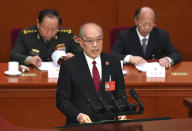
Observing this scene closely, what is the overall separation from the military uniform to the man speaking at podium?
1.62 m

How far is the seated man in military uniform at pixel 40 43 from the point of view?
14.3 ft

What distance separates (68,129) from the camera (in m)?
2.29

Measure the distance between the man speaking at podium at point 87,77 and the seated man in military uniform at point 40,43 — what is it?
1368mm

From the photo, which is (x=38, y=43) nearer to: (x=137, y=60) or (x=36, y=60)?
(x=36, y=60)

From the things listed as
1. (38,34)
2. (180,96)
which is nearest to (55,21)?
(38,34)

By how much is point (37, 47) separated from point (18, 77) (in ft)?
1.88

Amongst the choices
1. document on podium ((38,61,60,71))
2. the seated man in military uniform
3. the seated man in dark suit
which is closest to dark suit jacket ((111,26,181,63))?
the seated man in dark suit

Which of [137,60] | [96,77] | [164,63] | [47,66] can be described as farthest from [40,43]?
[96,77]

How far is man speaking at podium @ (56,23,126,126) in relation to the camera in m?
2.90

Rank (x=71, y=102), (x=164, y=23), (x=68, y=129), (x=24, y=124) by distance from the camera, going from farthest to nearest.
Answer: (x=164, y=23), (x=24, y=124), (x=71, y=102), (x=68, y=129)

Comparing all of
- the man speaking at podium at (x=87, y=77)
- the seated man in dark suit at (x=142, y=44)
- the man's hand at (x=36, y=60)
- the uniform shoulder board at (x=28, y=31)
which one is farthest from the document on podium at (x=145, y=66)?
the man speaking at podium at (x=87, y=77)

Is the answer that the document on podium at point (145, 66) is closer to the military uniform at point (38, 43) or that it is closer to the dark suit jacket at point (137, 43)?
the dark suit jacket at point (137, 43)

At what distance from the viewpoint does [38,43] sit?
4.59m

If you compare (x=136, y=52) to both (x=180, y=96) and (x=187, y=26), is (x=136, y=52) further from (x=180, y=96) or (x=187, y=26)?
(x=187, y=26)
